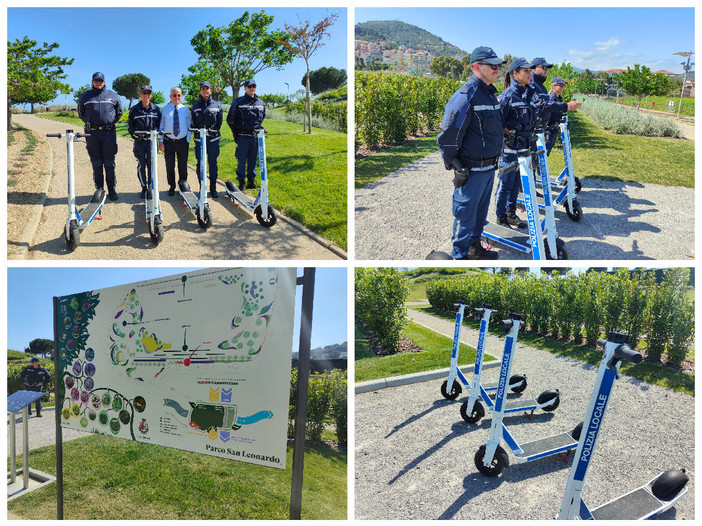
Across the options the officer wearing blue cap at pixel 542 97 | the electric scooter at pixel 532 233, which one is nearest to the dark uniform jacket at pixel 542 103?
the officer wearing blue cap at pixel 542 97

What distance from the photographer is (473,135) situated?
4.41m

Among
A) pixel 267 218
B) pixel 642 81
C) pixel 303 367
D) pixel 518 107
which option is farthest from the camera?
pixel 642 81

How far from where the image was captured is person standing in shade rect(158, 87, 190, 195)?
23.5 ft

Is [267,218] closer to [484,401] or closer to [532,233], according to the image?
[532,233]

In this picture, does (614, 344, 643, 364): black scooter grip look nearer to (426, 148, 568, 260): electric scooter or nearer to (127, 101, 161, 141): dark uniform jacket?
(426, 148, 568, 260): electric scooter

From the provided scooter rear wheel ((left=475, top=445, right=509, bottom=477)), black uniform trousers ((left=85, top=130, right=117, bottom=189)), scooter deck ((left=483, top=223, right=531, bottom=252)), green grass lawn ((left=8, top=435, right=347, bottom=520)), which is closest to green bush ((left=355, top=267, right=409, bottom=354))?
green grass lawn ((left=8, top=435, right=347, bottom=520))

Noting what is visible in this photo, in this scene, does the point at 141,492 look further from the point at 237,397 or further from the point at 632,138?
the point at 632,138

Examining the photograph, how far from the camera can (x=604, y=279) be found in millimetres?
7582

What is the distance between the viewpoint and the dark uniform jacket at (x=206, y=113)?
733 cm

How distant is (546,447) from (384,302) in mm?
4060

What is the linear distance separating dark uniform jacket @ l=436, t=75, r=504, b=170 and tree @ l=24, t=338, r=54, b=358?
1754 centimetres

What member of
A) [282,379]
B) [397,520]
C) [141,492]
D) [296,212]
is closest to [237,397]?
[282,379]

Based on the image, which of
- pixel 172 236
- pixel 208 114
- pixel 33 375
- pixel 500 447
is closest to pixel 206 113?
pixel 208 114

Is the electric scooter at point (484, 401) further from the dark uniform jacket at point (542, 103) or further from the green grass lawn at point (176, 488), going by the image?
the dark uniform jacket at point (542, 103)
